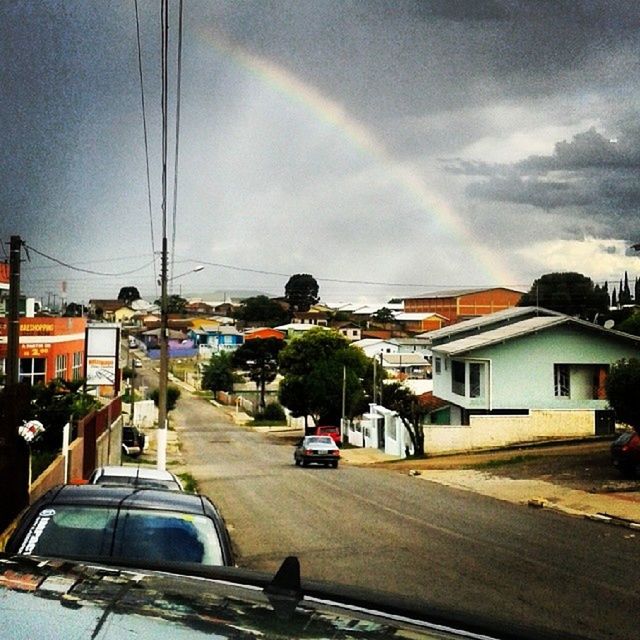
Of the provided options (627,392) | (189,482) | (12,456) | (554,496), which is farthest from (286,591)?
(189,482)

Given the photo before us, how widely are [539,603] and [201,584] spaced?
8730 millimetres

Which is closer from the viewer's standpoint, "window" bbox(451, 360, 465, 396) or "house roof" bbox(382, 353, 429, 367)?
"window" bbox(451, 360, 465, 396)

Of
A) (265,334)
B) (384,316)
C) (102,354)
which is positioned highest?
(384,316)

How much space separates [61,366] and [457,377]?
21.7 meters

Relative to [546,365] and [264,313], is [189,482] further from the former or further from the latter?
[264,313]

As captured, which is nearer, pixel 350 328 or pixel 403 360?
pixel 403 360

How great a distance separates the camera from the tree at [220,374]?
4053 inches

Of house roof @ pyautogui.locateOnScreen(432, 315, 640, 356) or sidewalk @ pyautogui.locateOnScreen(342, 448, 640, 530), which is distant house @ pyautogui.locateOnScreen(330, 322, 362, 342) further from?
sidewalk @ pyautogui.locateOnScreen(342, 448, 640, 530)

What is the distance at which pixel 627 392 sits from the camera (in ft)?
82.6

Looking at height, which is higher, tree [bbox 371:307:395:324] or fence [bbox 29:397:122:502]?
tree [bbox 371:307:395:324]

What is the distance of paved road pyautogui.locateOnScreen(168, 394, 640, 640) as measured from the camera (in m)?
11.1

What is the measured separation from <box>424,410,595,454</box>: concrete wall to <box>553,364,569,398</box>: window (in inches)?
146

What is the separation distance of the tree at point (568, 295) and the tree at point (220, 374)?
33.4 meters

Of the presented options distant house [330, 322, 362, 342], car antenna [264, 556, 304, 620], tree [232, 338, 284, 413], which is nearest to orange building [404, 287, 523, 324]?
distant house [330, 322, 362, 342]
